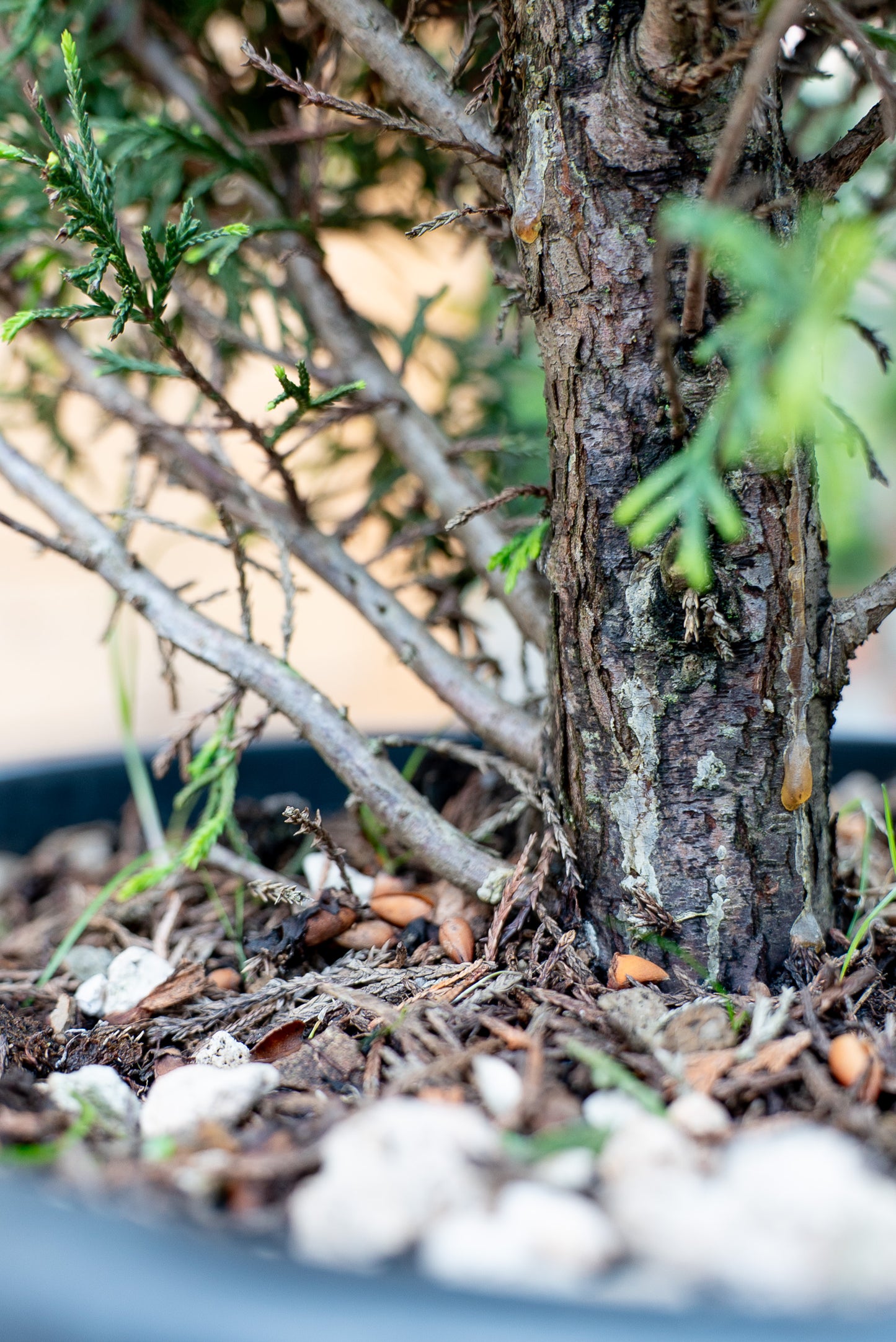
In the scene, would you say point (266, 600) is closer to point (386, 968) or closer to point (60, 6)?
point (60, 6)

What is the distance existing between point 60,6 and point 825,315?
45.7 inches

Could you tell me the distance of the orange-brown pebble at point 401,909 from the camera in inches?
35.5

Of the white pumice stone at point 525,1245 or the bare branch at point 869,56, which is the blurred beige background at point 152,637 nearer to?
the bare branch at point 869,56

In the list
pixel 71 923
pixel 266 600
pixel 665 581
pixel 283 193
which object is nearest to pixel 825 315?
pixel 665 581

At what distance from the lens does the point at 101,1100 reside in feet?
2.02

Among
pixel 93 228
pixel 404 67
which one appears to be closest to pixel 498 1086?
pixel 93 228

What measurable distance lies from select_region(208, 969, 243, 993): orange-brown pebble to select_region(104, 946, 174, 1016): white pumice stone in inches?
1.7

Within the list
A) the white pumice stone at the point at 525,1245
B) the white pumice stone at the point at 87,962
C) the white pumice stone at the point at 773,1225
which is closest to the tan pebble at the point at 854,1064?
the white pumice stone at the point at 773,1225

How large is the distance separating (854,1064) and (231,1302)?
40cm

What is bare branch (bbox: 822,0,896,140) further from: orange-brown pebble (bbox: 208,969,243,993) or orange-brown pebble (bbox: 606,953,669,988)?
orange-brown pebble (bbox: 208,969,243,993)

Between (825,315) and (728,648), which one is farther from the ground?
(825,315)

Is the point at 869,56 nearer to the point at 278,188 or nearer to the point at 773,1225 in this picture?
the point at 773,1225

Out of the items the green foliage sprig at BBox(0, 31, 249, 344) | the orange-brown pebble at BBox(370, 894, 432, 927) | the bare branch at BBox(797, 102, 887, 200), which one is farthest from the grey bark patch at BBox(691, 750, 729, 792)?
the green foliage sprig at BBox(0, 31, 249, 344)

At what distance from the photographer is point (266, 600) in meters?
3.97
